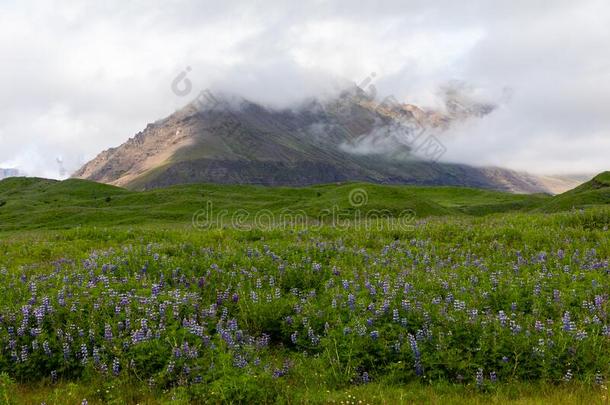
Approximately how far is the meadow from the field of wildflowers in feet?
0.10

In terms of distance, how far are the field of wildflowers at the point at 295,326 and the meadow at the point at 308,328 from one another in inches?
1.2

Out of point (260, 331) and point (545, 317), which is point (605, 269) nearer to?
point (545, 317)

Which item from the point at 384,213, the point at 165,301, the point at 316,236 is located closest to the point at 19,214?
the point at 384,213

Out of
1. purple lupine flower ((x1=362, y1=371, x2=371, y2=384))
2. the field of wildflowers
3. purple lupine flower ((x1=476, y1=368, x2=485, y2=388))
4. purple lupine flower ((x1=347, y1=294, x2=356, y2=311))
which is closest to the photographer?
purple lupine flower ((x1=476, y1=368, x2=485, y2=388))

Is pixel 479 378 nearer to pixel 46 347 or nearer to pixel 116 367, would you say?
pixel 116 367

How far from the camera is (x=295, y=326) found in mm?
9117

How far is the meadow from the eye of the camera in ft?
23.8

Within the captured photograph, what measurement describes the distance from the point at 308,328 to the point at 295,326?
0.35 m

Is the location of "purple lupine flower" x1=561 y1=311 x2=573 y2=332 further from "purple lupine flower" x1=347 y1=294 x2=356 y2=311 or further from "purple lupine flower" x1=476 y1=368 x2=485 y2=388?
"purple lupine flower" x1=347 y1=294 x2=356 y2=311

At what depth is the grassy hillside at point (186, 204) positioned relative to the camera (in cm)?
5944

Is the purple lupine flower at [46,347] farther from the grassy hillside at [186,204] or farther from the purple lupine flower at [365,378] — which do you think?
the grassy hillside at [186,204]

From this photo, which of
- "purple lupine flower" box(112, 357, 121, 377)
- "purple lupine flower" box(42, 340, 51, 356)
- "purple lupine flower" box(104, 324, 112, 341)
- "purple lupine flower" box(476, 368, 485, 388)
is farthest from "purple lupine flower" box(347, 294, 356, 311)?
"purple lupine flower" box(42, 340, 51, 356)

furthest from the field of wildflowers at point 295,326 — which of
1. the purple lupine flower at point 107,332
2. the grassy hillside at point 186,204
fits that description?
the grassy hillside at point 186,204

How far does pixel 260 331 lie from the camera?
946 cm
